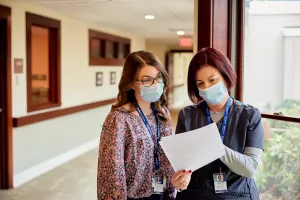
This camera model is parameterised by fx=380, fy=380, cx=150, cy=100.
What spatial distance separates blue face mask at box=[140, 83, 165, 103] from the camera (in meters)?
1.74

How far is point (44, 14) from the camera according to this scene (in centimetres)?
492

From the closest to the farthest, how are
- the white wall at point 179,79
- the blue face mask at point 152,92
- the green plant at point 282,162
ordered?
the blue face mask at point 152,92
the green plant at point 282,162
the white wall at point 179,79

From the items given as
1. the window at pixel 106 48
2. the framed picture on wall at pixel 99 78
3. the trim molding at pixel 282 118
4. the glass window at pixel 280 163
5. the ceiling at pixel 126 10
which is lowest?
the glass window at pixel 280 163

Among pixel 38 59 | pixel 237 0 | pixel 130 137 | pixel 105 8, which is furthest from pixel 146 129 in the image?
pixel 38 59

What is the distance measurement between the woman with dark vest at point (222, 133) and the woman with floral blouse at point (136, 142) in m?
0.21

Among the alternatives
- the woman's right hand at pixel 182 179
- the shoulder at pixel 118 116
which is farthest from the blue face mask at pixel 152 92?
the woman's right hand at pixel 182 179

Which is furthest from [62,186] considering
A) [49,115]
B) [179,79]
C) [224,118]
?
[179,79]

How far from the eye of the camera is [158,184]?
169cm

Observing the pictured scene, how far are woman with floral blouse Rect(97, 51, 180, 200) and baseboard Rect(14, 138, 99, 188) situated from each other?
315cm

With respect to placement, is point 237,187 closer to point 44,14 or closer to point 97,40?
point 44,14

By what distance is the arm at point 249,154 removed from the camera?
4.45 ft

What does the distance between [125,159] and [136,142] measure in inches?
3.7

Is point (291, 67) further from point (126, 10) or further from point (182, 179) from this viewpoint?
point (126, 10)

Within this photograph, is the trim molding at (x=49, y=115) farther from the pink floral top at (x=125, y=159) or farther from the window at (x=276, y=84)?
the pink floral top at (x=125, y=159)
